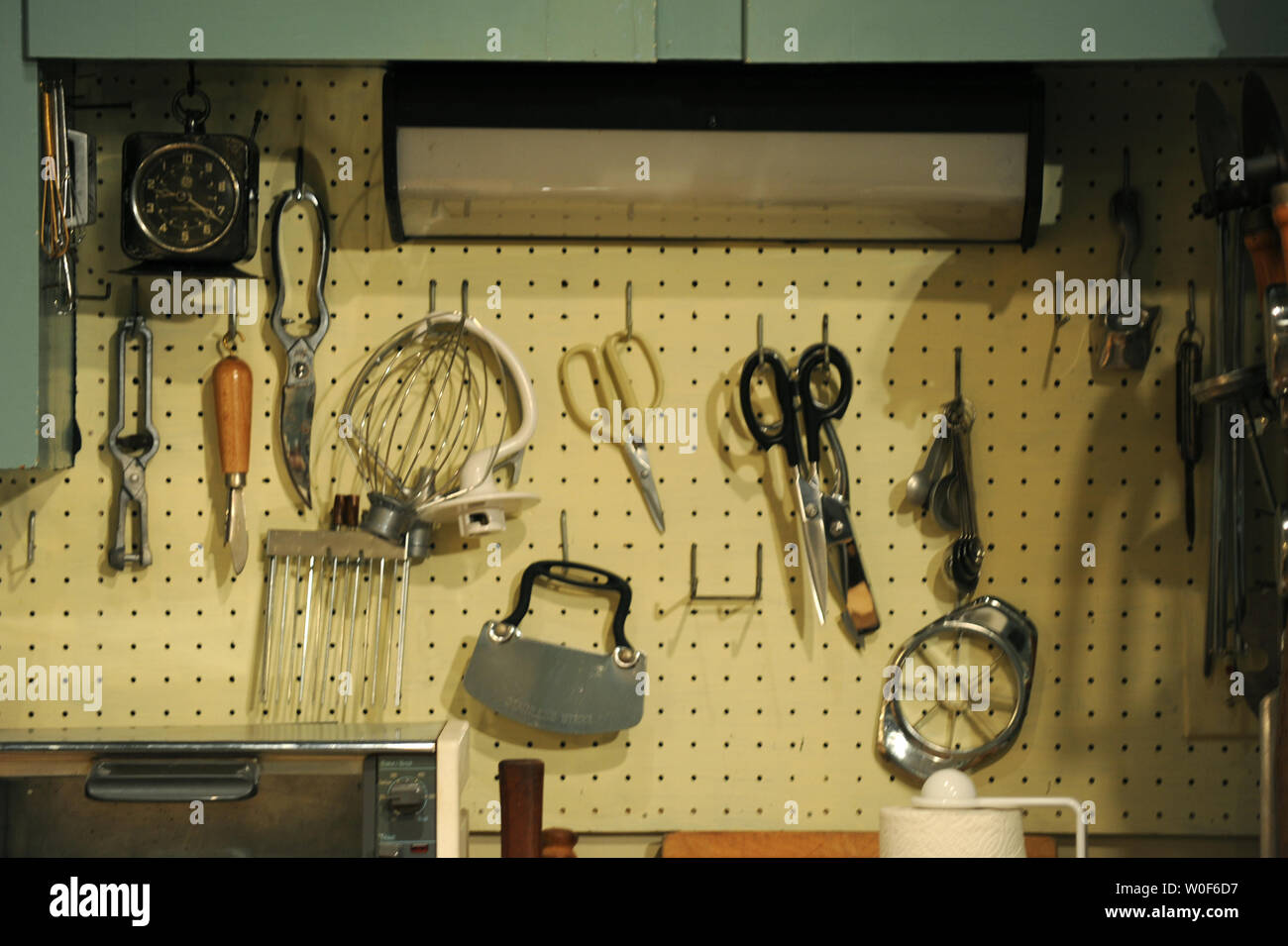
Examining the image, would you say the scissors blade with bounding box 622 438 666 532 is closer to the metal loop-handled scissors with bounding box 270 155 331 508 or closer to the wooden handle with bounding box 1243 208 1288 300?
the metal loop-handled scissors with bounding box 270 155 331 508

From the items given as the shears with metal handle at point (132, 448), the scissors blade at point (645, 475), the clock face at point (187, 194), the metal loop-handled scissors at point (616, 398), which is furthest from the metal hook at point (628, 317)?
the shears with metal handle at point (132, 448)

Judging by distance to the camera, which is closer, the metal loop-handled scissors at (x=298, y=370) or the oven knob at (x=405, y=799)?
the oven knob at (x=405, y=799)

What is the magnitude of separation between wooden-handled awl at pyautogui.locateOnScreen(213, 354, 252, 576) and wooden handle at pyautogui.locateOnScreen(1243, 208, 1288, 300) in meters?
1.13

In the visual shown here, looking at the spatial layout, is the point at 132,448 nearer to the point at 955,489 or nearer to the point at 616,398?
the point at 616,398

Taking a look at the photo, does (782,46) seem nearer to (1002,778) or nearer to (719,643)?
(719,643)

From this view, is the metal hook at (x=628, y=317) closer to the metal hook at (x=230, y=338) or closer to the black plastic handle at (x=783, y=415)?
the black plastic handle at (x=783, y=415)

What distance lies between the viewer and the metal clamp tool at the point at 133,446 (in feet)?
5.07

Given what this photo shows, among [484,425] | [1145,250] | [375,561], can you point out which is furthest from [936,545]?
[375,561]

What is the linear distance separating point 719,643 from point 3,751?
2.57ft

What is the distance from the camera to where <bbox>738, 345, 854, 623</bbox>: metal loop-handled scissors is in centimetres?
155

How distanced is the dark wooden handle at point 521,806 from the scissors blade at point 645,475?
1.10ft

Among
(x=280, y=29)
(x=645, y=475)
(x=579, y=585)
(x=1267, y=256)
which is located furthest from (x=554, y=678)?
(x=1267, y=256)

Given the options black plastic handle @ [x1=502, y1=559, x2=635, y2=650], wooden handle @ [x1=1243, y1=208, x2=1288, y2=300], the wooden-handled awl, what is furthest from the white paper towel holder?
the wooden-handled awl

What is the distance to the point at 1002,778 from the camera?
1564 mm
